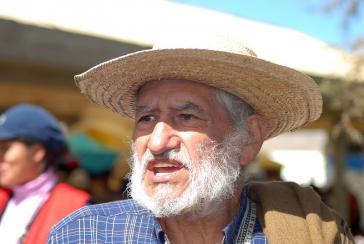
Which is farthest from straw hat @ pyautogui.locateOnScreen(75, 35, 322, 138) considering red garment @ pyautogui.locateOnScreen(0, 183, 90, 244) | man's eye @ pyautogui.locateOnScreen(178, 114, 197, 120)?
red garment @ pyautogui.locateOnScreen(0, 183, 90, 244)

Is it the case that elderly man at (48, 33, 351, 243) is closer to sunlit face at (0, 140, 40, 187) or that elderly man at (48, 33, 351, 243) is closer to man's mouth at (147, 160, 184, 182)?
man's mouth at (147, 160, 184, 182)

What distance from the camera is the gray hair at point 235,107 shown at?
7.94ft

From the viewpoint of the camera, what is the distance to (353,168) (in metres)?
13.8

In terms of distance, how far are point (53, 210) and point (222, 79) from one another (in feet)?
4.56

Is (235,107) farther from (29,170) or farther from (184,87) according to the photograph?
(29,170)

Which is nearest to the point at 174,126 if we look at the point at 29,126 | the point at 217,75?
the point at 217,75

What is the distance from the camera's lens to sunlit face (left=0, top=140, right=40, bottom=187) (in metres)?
3.57

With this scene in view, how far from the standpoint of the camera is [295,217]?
228cm

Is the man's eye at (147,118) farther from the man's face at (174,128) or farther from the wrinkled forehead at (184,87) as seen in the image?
the wrinkled forehead at (184,87)

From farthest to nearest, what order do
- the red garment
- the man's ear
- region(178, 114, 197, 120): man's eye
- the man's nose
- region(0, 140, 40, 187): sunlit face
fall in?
region(0, 140, 40, 187): sunlit face → the red garment → the man's ear → region(178, 114, 197, 120): man's eye → the man's nose

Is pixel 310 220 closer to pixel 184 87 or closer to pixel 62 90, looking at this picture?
pixel 184 87

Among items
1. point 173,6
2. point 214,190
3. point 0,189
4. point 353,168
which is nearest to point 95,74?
point 214,190

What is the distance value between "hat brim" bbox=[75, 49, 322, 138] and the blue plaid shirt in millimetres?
470

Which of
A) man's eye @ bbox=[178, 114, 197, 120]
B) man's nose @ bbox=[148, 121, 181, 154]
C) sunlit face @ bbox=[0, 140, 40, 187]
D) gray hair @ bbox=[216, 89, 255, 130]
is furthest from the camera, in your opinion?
sunlit face @ bbox=[0, 140, 40, 187]
